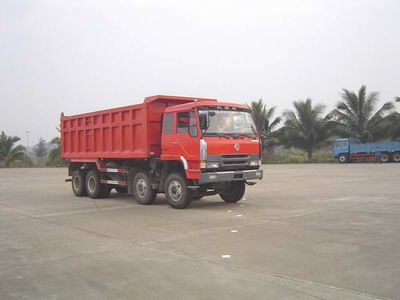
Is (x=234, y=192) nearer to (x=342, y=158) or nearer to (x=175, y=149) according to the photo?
(x=175, y=149)

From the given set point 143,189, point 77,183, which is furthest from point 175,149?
point 77,183

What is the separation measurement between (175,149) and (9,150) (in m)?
51.9

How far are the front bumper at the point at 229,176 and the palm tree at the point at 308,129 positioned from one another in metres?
38.4

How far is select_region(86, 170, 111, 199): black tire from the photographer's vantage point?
16.5 m

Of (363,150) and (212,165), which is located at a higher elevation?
(363,150)

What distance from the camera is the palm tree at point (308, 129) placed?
50469mm

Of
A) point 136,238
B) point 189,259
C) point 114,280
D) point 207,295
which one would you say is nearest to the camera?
point 207,295

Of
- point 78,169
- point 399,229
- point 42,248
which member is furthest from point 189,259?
point 78,169

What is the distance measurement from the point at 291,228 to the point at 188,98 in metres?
6.23

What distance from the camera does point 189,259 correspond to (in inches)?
279

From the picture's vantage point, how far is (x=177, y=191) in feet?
42.6

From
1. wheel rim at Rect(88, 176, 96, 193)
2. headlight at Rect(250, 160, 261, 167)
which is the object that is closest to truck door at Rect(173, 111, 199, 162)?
headlight at Rect(250, 160, 261, 167)

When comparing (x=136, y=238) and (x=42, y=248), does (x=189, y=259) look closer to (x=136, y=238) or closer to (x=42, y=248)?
(x=136, y=238)

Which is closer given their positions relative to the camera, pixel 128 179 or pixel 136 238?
pixel 136 238
